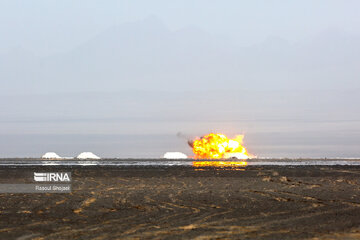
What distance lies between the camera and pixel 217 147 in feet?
389

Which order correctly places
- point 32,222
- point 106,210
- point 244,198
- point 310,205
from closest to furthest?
1. point 32,222
2. point 106,210
3. point 310,205
4. point 244,198

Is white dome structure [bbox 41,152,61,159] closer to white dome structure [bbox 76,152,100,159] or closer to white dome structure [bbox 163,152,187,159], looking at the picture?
white dome structure [bbox 76,152,100,159]

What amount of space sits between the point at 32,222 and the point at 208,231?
6.44 meters

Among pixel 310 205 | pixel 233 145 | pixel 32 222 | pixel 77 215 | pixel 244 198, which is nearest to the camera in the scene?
pixel 32 222

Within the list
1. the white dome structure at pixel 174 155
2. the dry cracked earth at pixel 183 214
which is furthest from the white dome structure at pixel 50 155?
the dry cracked earth at pixel 183 214

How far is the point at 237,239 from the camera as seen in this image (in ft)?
52.0

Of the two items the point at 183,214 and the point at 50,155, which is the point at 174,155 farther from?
the point at 183,214

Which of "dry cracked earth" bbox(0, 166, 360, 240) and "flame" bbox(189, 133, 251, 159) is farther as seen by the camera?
"flame" bbox(189, 133, 251, 159)

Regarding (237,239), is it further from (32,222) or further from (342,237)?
(32,222)

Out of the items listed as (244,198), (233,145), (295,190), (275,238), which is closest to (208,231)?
(275,238)

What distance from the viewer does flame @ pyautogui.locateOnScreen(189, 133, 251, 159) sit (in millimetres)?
118488

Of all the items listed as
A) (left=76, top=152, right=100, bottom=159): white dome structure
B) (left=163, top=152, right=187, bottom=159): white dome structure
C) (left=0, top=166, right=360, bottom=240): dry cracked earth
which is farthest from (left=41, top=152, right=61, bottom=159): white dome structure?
(left=0, top=166, right=360, bottom=240): dry cracked earth

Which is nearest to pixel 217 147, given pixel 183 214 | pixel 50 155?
pixel 50 155

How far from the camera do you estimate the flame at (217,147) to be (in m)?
118
